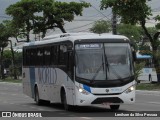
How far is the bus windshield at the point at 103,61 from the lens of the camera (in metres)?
19.0

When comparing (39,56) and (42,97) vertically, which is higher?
(39,56)

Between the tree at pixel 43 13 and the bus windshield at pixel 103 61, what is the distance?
3070 centimetres

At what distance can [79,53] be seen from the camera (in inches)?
766

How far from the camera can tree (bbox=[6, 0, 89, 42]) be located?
1982 inches

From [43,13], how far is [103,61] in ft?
107

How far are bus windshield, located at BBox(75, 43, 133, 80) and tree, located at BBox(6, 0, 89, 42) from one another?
30696mm

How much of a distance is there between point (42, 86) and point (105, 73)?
6072 millimetres

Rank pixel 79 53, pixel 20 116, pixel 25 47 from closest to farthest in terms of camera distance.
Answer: pixel 20 116, pixel 79 53, pixel 25 47

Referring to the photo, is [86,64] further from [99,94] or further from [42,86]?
[42,86]

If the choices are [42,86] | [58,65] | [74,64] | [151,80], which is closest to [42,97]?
[42,86]

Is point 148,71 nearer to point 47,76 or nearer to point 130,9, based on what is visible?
point 130,9

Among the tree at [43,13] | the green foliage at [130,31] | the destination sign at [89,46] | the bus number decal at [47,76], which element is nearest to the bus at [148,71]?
the tree at [43,13]

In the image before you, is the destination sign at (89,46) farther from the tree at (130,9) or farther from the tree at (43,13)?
the tree at (43,13)

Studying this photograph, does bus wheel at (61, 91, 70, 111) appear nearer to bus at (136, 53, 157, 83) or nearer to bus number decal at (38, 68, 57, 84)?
bus number decal at (38, 68, 57, 84)
